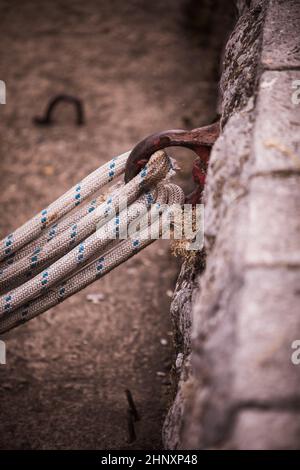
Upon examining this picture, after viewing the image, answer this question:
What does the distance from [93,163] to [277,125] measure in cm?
184

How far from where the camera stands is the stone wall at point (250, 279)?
756 millimetres

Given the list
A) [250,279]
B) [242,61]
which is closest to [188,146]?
[242,61]

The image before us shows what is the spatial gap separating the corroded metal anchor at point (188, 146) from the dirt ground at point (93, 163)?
79cm

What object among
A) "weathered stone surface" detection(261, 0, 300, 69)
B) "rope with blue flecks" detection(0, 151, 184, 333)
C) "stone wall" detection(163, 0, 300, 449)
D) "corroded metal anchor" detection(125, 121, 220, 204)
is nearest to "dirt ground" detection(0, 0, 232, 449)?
"rope with blue flecks" detection(0, 151, 184, 333)

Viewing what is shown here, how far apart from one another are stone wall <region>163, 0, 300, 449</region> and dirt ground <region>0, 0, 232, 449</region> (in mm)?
652

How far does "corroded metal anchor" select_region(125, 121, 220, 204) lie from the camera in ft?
4.09

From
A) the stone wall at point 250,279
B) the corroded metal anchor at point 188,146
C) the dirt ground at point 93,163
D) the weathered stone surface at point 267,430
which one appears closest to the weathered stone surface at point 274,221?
the stone wall at point 250,279

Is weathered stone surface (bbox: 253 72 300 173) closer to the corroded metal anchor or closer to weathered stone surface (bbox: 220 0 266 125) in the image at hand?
weathered stone surface (bbox: 220 0 266 125)

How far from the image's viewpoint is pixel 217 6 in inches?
129

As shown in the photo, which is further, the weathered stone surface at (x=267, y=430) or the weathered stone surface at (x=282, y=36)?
the weathered stone surface at (x=282, y=36)

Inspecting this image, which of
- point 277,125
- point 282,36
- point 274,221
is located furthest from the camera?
point 282,36

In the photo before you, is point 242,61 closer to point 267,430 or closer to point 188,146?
point 188,146

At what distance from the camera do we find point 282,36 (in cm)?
123

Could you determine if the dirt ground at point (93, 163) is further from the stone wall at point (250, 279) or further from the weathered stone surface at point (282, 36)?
the weathered stone surface at point (282, 36)
